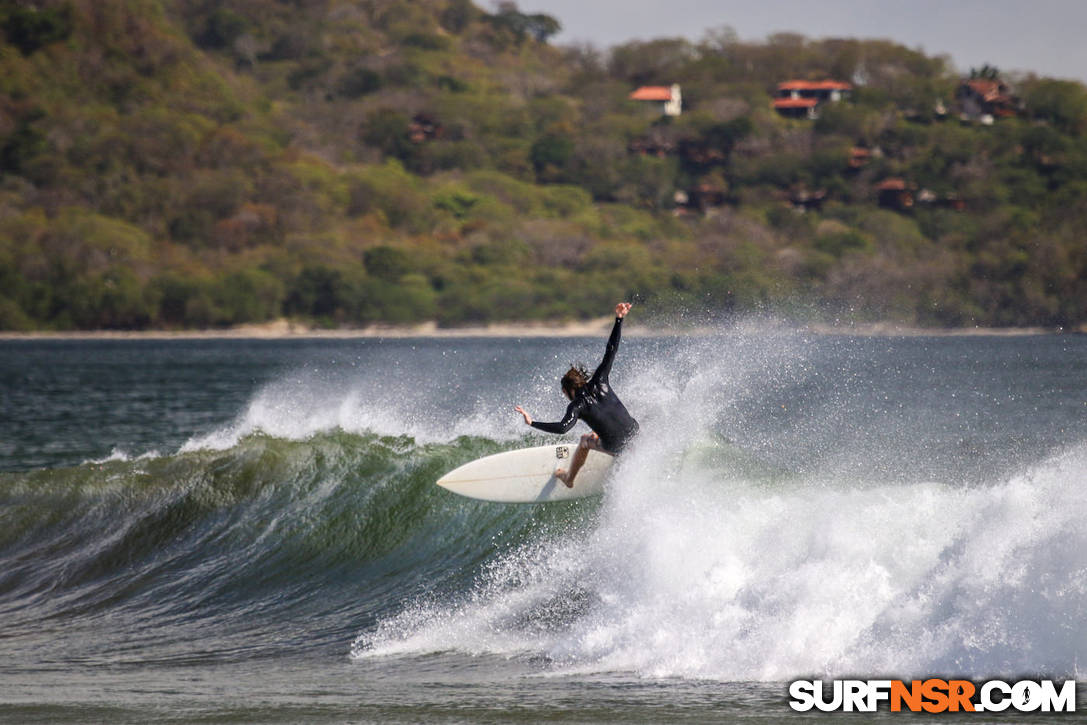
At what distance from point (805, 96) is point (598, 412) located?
176621 millimetres

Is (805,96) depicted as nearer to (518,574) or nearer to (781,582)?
(518,574)

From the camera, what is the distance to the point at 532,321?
395 ft

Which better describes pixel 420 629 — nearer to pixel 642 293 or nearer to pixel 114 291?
pixel 642 293

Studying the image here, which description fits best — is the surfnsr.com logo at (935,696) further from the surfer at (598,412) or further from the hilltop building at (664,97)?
the hilltop building at (664,97)

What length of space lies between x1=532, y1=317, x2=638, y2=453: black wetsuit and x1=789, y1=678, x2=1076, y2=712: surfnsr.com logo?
3.57m

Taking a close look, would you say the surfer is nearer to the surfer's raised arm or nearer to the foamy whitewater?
the surfer's raised arm

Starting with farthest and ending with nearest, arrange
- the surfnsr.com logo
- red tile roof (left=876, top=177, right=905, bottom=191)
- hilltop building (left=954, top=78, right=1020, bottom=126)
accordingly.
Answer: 1. hilltop building (left=954, top=78, right=1020, bottom=126)
2. red tile roof (left=876, top=177, right=905, bottom=191)
3. the surfnsr.com logo

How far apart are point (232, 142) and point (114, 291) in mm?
31253

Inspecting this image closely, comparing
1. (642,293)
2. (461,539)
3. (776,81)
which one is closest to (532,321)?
(642,293)

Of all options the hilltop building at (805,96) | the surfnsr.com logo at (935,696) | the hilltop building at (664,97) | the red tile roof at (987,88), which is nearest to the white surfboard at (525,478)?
the surfnsr.com logo at (935,696)

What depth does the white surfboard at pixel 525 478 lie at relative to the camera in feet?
42.3

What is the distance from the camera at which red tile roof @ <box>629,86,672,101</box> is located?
600 feet

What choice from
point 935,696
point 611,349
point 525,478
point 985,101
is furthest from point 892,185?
point 935,696

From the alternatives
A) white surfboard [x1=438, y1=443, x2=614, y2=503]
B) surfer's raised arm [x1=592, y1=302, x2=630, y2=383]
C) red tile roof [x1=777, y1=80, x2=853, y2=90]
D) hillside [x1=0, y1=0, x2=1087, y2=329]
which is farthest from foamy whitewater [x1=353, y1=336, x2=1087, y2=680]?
red tile roof [x1=777, y1=80, x2=853, y2=90]
